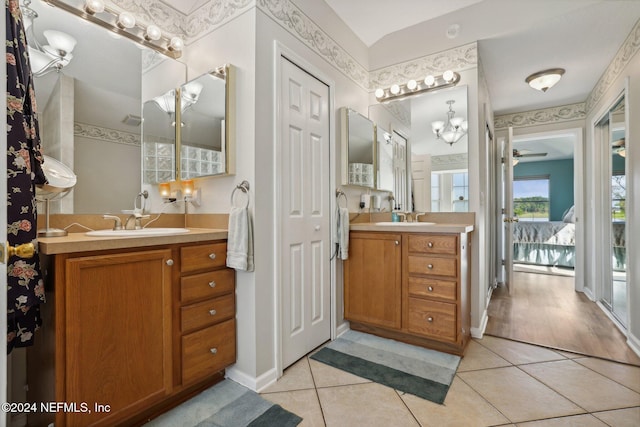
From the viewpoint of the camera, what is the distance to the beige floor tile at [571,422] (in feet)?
4.64

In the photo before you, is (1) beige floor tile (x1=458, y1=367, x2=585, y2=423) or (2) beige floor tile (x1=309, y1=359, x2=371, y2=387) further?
(2) beige floor tile (x1=309, y1=359, x2=371, y2=387)

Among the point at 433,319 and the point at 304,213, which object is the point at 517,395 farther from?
the point at 304,213

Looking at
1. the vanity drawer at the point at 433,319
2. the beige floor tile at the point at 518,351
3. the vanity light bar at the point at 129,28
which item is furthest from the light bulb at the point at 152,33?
the beige floor tile at the point at 518,351

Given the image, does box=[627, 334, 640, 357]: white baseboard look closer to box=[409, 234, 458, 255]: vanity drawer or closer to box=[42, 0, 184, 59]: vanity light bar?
box=[409, 234, 458, 255]: vanity drawer

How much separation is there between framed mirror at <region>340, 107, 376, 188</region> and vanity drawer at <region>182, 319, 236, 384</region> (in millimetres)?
1436

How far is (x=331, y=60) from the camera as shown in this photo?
7.83 feet

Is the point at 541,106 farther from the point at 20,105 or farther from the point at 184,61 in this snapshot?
the point at 20,105

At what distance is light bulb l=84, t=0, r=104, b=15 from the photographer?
1648 millimetres

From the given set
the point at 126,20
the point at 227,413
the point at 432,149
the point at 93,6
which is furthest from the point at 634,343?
the point at 93,6

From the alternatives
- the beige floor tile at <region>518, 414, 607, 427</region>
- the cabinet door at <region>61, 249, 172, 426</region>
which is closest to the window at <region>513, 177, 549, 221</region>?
the beige floor tile at <region>518, 414, 607, 427</region>

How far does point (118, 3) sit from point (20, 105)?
1187mm

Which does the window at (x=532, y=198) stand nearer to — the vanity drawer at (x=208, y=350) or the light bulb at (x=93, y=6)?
the vanity drawer at (x=208, y=350)

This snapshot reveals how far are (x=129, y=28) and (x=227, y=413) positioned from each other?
7.56ft

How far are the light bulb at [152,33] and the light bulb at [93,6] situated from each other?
0.25 meters
